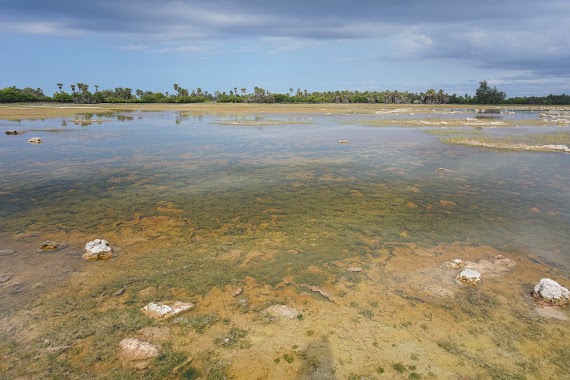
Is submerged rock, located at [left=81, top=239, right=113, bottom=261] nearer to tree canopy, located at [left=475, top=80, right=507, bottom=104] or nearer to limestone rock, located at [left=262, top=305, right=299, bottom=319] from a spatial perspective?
limestone rock, located at [left=262, top=305, right=299, bottom=319]

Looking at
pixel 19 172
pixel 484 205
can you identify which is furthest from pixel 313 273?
pixel 19 172

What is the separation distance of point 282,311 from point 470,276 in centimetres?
474

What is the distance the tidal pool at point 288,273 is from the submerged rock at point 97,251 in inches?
13.3

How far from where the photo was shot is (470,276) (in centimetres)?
841

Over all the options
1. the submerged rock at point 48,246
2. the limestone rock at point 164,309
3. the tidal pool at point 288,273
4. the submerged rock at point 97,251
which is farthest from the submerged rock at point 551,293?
the submerged rock at point 48,246

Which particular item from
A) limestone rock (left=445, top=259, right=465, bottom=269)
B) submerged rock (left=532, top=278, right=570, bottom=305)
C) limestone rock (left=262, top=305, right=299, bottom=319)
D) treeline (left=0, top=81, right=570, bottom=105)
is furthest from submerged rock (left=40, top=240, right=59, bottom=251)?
treeline (left=0, top=81, right=570, bottom=105)

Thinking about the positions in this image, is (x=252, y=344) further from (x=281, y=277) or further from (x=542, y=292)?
(x=542, y=292)

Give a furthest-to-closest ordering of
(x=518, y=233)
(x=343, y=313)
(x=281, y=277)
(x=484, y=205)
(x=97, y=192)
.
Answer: (x=97, y=192), (x=484, y=205), (x=518, y=233), (x=281, y=277), (x=343, y=313)

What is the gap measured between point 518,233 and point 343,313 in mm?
7811

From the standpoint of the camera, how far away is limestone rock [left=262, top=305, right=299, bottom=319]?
729 centimetres

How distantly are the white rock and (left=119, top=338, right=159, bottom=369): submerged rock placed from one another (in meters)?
7.16

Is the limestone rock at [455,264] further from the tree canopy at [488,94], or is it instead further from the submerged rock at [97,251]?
the tree canopy at [488,94]

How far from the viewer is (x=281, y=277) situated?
881cm

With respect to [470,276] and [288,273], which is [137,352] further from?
[470,276]
